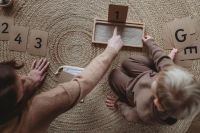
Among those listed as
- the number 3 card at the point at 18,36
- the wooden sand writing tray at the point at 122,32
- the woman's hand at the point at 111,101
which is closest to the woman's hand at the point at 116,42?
the wooden sand writing tray at the point at 122,32

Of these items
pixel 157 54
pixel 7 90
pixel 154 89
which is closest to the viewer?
pixel 7 90

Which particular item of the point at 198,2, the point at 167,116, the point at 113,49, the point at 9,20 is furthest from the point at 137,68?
the point at 9,20

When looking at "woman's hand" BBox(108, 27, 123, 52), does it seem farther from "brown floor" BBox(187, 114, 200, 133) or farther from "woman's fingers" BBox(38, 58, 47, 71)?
"brown floor" BBox(187, 114, 200, 133)

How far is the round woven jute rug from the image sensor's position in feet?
4.48

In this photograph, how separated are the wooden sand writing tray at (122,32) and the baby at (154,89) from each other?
5 centimetres

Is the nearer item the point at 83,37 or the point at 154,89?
the point at 154,89

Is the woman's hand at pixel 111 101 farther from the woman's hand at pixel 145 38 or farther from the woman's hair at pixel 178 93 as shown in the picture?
the woman's hair at pixel 178 93

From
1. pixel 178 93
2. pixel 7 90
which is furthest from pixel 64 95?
pixel 178 93

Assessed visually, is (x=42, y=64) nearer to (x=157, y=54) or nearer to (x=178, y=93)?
(x=157, y=54)

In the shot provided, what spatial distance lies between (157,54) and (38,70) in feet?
1.58

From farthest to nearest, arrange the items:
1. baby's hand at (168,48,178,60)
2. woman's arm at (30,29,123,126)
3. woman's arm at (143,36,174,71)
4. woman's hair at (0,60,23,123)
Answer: baby's hand at (168,48,178,60) < woman's arm at (143,36,174,71) < woman's arm at (30,29,123,126) < woman's hair at (0,60,23,123)

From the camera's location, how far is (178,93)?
965 millimetres

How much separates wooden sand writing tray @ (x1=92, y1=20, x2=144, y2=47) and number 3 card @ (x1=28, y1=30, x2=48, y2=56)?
203mm

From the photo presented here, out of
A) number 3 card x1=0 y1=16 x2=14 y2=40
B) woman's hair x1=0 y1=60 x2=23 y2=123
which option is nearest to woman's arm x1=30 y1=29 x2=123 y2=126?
woman's hair x1=0 y1=60 x2=23 y2=123
